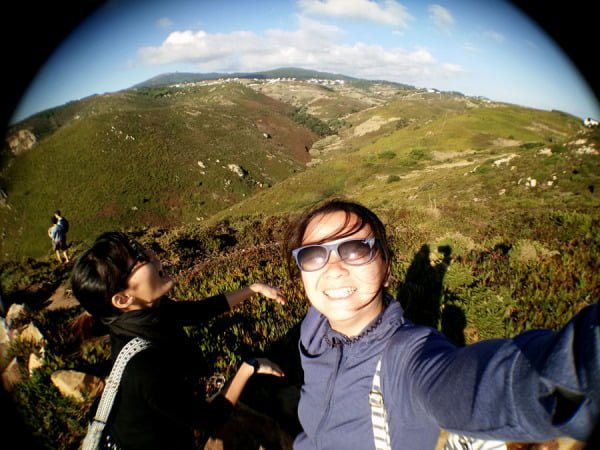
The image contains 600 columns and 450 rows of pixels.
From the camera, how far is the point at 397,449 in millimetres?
1317

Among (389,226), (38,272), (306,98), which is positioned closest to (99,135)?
(38,272)

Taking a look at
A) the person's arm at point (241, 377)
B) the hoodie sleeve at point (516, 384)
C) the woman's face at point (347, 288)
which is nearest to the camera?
the hoodie sleeve at point (516, 384)

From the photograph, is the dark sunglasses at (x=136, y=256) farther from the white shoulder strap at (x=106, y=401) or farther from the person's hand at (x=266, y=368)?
the person's hand at (x=266, y=368)

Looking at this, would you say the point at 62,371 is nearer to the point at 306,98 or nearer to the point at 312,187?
the point at 312,187

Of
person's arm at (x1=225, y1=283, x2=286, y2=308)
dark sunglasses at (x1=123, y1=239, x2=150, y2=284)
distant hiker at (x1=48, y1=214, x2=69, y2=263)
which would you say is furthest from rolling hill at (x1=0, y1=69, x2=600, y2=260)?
distant hiker at (x1=48, y1=214, x2=69, y2=263)

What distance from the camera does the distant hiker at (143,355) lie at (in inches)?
69.1

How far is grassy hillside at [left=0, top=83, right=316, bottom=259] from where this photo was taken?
35312mm

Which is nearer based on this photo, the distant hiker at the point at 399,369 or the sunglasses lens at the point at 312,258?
the distant hiker at the point at 399,369

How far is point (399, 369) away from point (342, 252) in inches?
28.7

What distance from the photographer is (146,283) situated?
6.98 ft

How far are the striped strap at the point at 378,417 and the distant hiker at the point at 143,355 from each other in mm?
1169

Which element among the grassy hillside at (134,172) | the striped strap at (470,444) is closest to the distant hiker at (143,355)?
the striped strap at (470,444)

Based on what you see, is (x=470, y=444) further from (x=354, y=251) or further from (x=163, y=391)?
(x=163, y=391)

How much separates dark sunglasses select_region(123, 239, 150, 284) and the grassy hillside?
37756mm
